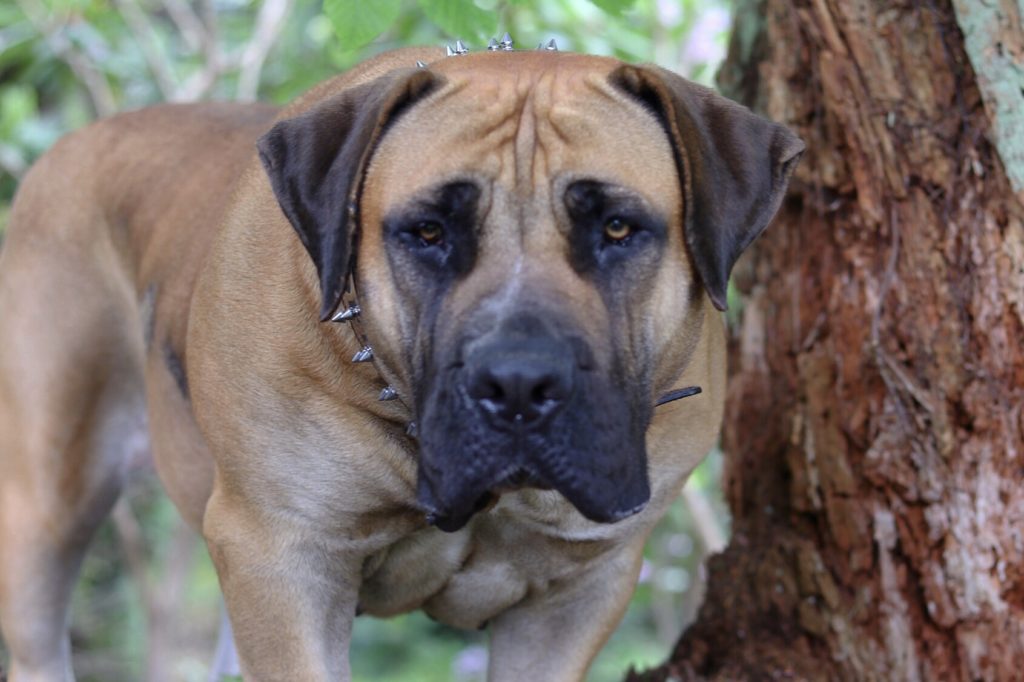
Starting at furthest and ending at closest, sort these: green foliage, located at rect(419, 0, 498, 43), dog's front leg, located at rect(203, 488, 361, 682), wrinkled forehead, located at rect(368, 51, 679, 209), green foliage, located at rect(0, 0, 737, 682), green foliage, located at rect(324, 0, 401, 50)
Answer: green foliage, located at rect(0, 0, 737, 682) < green foliage, located at rect(419, 0, 498, 43) < green foliage, located at rect(324, 0, 401, 50) < dog's front leg, located at rect(203, 488, 361, 682) < wrinkled forehead, located at rect(368, 51, 679, 209)

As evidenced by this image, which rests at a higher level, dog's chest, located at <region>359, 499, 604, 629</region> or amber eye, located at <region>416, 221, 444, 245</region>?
amber eye, located at <region>416, 221, 444, 245</region>

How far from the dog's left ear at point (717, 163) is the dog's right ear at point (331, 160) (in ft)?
1.51

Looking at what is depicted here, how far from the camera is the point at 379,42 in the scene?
586cm

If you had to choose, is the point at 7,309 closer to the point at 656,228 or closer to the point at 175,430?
the point at 175,430

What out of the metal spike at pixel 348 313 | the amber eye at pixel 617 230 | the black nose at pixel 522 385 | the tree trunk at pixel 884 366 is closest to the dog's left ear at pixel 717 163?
the amber eye at pixel 617 230

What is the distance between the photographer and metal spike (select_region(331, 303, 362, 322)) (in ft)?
9.14

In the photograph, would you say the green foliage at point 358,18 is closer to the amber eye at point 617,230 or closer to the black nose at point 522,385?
the amber eye at point 617,230

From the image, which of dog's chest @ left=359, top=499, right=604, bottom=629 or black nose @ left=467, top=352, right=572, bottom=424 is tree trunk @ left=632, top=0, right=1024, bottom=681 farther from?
black nose @ left=467, top=352, right=572, bottom=424

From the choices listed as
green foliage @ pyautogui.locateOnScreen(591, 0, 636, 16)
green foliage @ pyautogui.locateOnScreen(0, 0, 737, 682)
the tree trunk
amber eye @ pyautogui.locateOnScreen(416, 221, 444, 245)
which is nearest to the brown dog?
amber eye @ pyautogui.locateOnScreen(416, 221, 444, 245)

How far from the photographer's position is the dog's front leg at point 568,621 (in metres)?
3.32

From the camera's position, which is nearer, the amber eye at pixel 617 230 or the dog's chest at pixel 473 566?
the amber eye at pixel 617 230

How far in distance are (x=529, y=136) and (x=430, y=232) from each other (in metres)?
0.26

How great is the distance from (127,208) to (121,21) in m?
2.58

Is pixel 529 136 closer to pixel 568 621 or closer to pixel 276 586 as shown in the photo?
pixel 276 586
